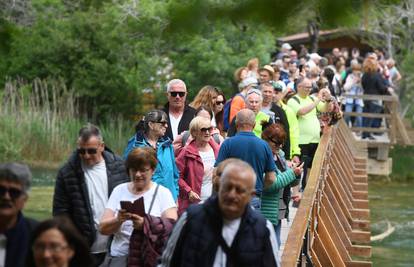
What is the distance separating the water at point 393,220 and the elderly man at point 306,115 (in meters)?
7.94

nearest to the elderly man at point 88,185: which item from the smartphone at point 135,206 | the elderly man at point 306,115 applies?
the smartphone at point 135,206

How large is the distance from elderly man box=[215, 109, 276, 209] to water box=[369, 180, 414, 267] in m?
14.3

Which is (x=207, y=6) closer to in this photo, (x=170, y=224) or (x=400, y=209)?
(x=170, y=224)

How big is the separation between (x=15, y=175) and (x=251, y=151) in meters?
3.98

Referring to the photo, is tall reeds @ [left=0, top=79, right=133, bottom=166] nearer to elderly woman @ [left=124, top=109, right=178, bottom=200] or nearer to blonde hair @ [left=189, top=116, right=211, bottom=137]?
blonde hair @ [left=189, top=116, right=211, bottom=137]

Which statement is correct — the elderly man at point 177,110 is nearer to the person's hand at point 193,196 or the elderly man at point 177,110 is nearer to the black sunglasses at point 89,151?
the person's hand at point 193,196

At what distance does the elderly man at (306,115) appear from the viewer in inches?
648

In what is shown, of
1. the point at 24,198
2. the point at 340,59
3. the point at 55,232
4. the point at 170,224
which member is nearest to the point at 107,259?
the point at 170,224

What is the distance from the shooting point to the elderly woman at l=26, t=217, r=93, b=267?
6082 mm

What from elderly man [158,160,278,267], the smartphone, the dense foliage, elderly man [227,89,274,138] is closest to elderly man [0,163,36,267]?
elderly man [158,160,278,267]

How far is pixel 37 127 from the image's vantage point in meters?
31.9

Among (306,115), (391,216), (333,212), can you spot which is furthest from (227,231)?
(391,216)

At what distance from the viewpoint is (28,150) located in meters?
32.2

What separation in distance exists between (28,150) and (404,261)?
436 inches
